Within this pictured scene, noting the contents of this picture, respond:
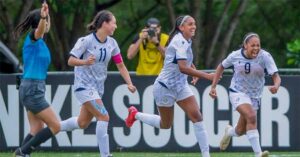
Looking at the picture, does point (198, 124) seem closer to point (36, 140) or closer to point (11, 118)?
point (36, 140)

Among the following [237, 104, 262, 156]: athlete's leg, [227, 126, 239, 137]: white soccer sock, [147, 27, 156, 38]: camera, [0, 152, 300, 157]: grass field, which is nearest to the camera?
[237, 104, 262, 156]: athlete's leg

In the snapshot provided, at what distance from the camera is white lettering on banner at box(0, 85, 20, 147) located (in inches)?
671

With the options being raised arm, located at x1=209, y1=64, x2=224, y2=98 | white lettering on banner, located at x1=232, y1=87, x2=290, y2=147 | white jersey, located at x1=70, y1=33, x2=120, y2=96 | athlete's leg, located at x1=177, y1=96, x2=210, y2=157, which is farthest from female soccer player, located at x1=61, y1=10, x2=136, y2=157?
white lettering on banner, located at x1=232, y1=87, x2=290, y2=147

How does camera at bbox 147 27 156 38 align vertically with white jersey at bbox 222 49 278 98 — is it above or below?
above

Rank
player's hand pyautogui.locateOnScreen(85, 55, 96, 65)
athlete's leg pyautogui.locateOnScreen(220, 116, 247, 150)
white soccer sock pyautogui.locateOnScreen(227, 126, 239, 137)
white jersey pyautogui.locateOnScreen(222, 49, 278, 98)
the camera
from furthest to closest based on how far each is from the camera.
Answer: the camera
white soccer sock pyautogui.locateOnScreen(227, 126, 239, 137)
athlete's leg pyautogui.locateOnScreen(220, 116, 247, 150)
white jersey pyautogui.locateOnScreen(222, 49, 278, 98)
player's hand pyautogui.locateOnScreen(85, 55, 96, 65)

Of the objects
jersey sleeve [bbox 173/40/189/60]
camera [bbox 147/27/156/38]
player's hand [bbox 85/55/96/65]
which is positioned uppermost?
camera [bbox 147/27/156/38]

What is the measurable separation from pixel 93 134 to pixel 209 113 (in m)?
1.82

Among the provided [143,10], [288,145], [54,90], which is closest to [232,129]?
[288,145]

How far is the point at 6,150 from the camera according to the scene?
17.0m

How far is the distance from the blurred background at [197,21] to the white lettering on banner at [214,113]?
543 cm

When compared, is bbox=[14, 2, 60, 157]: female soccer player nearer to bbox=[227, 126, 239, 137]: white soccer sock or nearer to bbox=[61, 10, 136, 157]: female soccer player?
bbox=[61, 10, 136, 157]: female soccer player

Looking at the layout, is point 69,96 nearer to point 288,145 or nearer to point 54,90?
point 54,90

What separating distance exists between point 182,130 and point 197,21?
7.40 meters

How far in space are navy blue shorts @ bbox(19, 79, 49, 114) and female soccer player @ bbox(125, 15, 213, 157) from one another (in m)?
1.44
